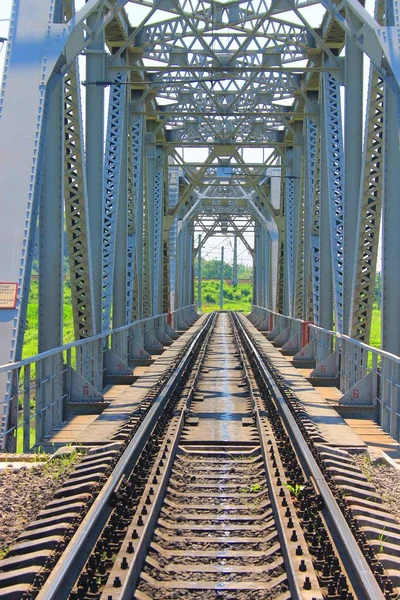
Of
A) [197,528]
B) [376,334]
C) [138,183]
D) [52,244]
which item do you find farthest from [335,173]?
[376,334]

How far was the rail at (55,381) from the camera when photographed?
820cm

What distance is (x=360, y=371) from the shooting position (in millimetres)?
12023

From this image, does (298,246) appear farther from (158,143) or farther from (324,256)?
(158,143)

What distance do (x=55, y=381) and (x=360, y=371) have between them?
4407 millimetres

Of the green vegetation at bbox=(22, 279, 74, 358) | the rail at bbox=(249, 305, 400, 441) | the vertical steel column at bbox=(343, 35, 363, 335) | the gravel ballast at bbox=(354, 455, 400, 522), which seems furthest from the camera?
the green vegetation at bbox=(22, 279, 74, 358)

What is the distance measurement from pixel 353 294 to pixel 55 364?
5.09m

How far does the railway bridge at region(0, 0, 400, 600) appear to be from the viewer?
15.8 ft

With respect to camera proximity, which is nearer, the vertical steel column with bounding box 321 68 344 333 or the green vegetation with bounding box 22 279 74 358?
the vertical steel column with bounding box 321 68 344 333

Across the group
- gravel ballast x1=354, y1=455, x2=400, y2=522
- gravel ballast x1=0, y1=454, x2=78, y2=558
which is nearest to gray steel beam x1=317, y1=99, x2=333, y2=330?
gravel ballast x1=354, y1=455, x2=400, y2=522

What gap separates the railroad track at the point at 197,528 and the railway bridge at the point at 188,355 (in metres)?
0.02

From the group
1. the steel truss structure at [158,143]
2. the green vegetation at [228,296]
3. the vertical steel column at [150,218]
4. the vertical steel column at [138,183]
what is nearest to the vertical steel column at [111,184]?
the steel truss structure at [158,143]

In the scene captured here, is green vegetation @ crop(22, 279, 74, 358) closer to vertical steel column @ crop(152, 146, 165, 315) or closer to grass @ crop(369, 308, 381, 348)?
vertical steel column @ crop(152, 146, 165, 315)

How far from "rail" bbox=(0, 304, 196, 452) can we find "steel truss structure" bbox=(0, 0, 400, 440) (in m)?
0.25

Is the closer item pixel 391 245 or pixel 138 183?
pixel 391 245
